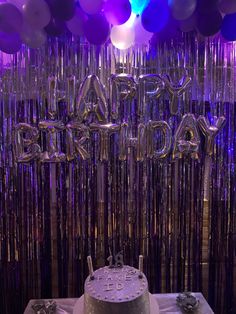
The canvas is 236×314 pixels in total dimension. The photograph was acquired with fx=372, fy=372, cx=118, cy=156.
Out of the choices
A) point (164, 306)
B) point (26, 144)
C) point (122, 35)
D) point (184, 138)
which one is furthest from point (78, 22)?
point (164, 306)

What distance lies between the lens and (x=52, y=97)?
2607 millimetres

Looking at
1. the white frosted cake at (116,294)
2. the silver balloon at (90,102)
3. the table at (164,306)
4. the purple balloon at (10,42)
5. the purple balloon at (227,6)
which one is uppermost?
the purple balloon at (227,6)

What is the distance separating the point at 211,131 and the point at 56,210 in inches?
49.9

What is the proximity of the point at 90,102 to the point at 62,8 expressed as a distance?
0.66m

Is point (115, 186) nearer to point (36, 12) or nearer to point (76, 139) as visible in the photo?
point (76, 139)

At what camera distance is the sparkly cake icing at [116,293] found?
1716mm

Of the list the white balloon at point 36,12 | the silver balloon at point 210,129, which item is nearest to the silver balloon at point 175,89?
the silver balloon at point 210,129

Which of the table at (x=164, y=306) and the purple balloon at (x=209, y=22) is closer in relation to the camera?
the table at (x=164, y=306)

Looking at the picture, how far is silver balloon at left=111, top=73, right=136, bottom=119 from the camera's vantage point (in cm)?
259

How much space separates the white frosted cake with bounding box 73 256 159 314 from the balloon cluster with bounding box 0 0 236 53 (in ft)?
4.57

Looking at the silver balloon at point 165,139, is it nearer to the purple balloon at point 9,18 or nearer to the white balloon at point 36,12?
the white balloon at point 36,12

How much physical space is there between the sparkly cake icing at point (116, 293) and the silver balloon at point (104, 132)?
947 mm

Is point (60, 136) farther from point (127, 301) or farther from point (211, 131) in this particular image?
point (127, 301)

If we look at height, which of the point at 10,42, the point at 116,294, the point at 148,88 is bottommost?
the point at 116,294
